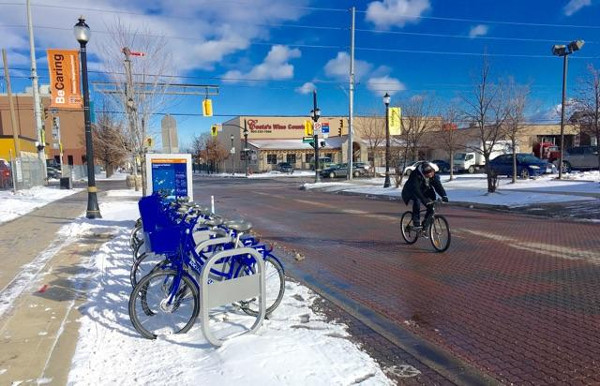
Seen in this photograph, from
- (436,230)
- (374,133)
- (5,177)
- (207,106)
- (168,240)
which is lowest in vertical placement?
(436,230)

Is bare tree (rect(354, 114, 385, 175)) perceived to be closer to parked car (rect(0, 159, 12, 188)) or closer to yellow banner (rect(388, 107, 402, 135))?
yellow banner (rect(388, 107, 402, 135))

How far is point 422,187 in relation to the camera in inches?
330

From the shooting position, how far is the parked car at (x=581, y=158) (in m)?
31.2

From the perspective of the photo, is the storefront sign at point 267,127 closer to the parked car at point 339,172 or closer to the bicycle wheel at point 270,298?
the parked car at point 339,172

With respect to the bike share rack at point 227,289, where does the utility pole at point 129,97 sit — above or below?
above

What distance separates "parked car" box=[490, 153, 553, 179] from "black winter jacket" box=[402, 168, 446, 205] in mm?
20733

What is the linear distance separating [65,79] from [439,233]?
1299 centimetres

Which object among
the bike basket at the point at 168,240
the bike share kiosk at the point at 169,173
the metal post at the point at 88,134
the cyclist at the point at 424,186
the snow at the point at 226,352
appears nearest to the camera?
the snow at the point at 226,352

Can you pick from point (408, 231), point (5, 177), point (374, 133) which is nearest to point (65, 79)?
point (408, 231)

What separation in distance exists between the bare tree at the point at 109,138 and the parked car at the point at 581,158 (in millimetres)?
30561

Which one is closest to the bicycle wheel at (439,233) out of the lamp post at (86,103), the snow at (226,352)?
the snow at (226,352)

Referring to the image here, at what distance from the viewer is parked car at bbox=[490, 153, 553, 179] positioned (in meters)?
26.8

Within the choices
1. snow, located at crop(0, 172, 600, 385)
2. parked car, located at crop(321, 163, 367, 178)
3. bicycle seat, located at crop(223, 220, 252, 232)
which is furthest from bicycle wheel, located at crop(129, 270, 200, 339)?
parked car, located at crop(321, 163, 367, 178)

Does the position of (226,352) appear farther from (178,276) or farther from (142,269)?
(142,269)
